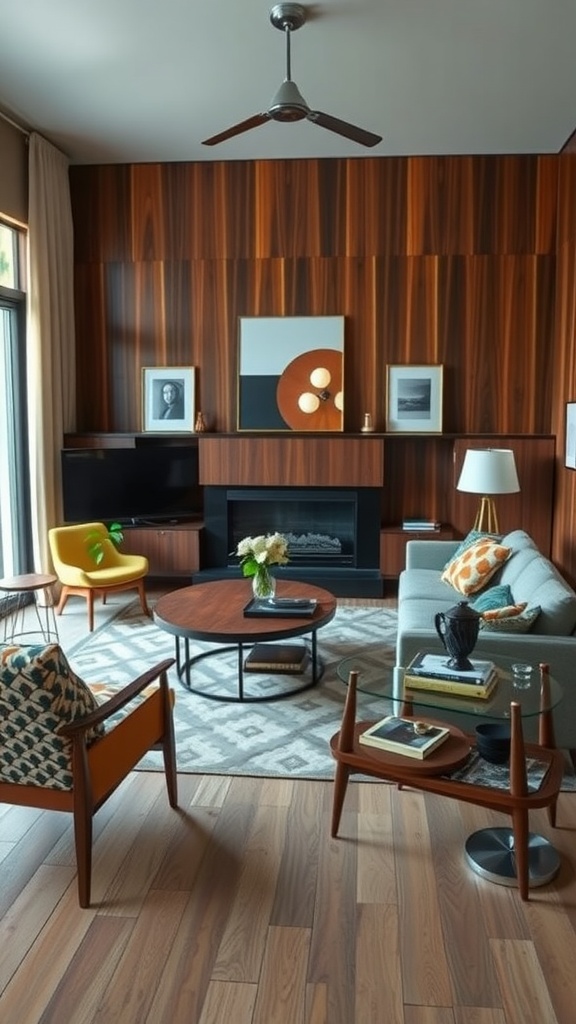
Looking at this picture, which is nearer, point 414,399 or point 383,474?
point 383,474

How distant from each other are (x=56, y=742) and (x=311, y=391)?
4.46 meters

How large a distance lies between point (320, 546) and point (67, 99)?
3.71 m

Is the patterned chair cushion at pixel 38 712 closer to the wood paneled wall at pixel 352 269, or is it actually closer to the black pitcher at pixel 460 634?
the black pitcher at pixel 460 634

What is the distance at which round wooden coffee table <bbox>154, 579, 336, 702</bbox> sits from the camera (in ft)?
12.3

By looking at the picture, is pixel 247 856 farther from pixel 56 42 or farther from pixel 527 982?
pixel 56 42

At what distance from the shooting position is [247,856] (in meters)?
2.66

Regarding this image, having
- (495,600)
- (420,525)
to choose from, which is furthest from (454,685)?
(420,525)

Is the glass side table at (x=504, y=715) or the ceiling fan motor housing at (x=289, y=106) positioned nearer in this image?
the glass side table at (x=504, y=715)

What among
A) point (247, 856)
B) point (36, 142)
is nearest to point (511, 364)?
point (36, 142)

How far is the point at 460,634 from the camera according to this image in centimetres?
278

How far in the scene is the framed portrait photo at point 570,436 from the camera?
17.6ft

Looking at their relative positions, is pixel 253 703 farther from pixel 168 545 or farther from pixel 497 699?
pixel 168 545

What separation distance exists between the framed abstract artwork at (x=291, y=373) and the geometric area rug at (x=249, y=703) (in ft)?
5.87

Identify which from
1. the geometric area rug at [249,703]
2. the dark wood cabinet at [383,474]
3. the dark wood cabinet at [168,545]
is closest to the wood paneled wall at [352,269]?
the dark wood cabinet at [383,474]
